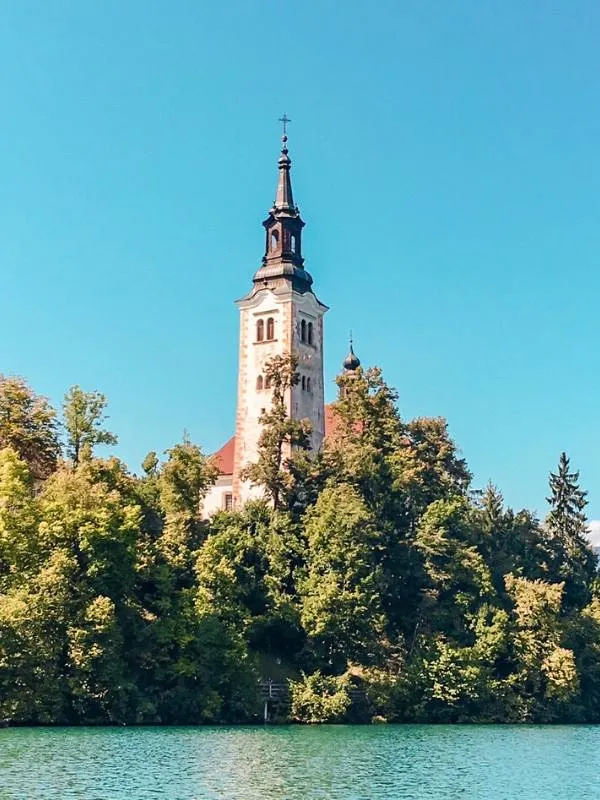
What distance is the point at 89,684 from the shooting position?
49031 mm

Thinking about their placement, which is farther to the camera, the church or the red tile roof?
the red tile roof

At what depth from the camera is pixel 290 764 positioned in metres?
35.3

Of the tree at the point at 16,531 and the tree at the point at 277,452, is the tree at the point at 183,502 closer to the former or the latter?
the tree at the point at 277,452

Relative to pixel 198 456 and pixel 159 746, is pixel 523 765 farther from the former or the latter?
pixel 198 456

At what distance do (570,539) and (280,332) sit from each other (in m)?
23.6

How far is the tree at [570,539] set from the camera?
2783 inches

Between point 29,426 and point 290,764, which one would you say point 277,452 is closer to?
point 29,426

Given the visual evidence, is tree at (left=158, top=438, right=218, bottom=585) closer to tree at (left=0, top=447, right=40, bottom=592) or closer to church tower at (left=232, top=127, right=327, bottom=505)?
tree at (left=0, top=447, right=40, bottom=592)

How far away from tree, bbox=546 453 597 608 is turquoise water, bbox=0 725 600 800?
69.5 ft

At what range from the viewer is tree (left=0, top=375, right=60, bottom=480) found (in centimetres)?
6109

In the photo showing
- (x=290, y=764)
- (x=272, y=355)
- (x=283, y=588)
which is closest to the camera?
(x=290, y=764)

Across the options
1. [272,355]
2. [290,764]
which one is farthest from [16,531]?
[272,355]

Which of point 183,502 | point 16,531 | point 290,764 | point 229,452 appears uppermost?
point 229,452

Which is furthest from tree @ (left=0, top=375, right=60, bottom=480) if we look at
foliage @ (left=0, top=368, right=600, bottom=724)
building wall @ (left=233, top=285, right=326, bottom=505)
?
building wall @ (left=233, top=285, right=326, bottom=505)
